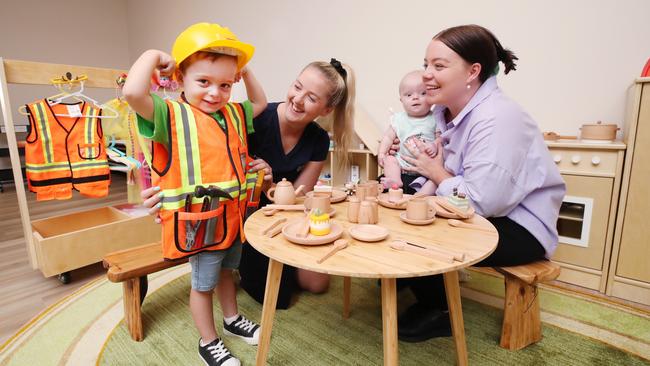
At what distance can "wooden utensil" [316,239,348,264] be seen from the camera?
0.94m

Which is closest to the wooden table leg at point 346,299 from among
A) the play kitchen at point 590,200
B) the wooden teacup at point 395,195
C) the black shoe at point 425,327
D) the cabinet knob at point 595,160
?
the black shoe at point 425,327

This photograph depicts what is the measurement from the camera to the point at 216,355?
1442 mm

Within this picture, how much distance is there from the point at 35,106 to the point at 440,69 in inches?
93.2

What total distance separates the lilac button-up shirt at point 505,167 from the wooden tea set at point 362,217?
0.42 ft

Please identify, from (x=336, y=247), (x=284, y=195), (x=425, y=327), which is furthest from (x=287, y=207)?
(x=425, y=327)

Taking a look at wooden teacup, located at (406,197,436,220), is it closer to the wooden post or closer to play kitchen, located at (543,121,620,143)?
the wooden post

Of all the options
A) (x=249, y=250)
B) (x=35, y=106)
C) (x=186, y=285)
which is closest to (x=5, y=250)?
(x=35, y=106)

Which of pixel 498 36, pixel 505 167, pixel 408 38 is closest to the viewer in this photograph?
pixel 505 167

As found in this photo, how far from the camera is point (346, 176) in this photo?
317 cm

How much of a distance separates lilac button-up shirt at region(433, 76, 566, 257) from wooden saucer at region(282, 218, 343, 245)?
58cm

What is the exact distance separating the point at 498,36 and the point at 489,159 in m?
1.56

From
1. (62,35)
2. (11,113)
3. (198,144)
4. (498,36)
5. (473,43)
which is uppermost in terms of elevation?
(62,35)

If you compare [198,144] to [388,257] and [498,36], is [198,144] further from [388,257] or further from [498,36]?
[498,36]

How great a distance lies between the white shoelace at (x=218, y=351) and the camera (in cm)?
144
